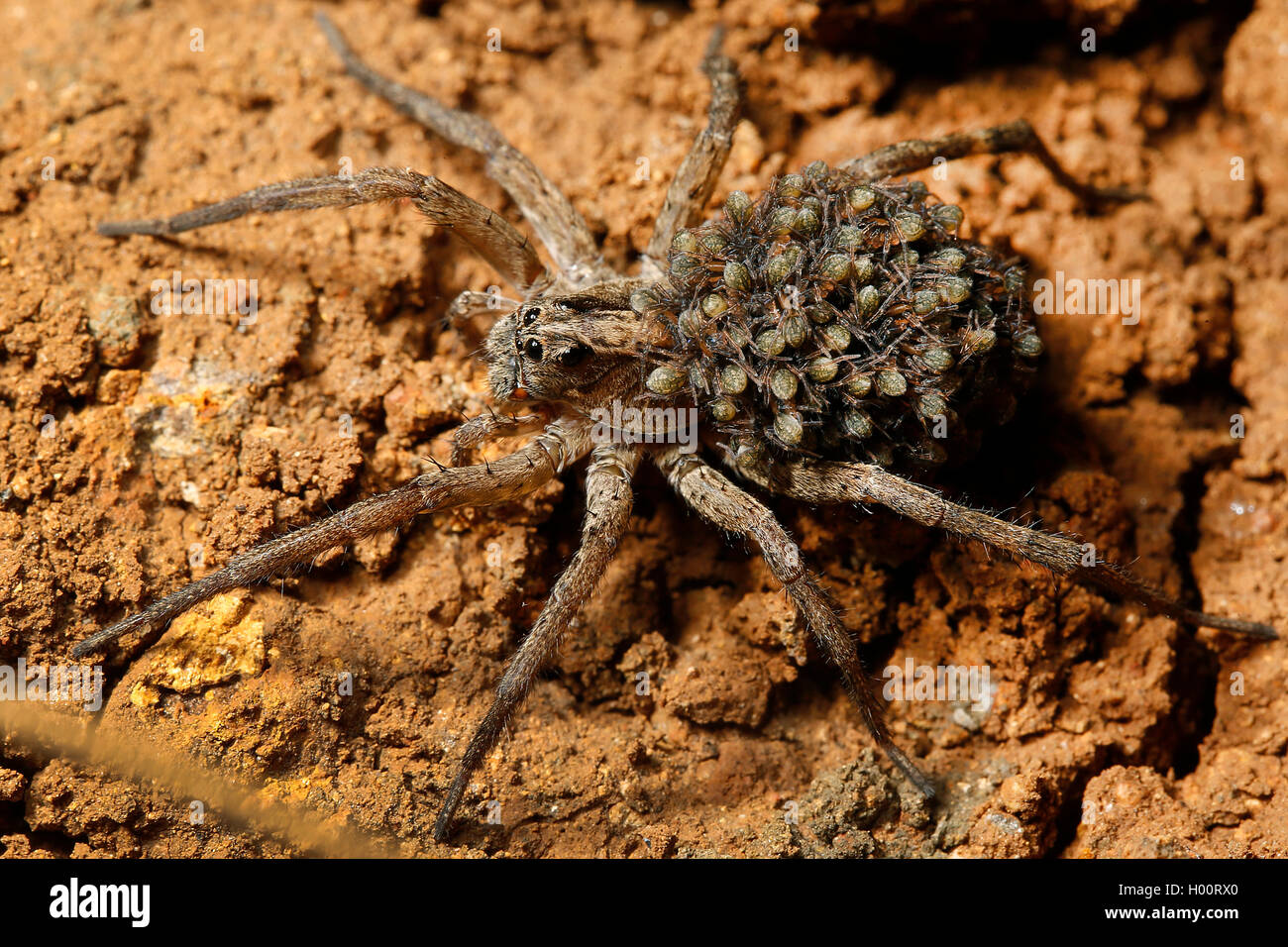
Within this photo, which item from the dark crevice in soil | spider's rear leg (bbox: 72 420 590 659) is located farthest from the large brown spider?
the dark crevice in soil

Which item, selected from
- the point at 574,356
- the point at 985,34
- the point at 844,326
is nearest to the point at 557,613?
the point at 574,356

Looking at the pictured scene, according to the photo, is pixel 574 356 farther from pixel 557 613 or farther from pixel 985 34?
pixel 985 34

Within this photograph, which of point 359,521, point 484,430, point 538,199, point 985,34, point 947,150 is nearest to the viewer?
point 359,521

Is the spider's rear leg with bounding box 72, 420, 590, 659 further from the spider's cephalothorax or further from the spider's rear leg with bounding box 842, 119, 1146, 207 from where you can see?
the spider's rear leg with bounding box 842, 119, 1146, 207

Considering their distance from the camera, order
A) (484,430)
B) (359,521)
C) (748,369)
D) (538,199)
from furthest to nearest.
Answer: (538,199) → (484,430) → (748,369) → (359,521)

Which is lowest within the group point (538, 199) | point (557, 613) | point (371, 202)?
point (557, 613)

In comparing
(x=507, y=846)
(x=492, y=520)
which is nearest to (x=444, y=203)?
(x=492, y=520)

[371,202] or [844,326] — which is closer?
[844,326]
